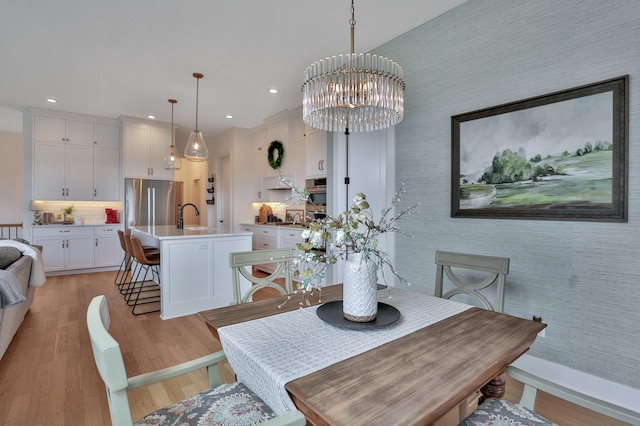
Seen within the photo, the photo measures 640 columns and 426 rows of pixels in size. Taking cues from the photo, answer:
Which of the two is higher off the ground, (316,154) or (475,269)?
(316,154)

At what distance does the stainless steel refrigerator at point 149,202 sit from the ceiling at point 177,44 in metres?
1.69

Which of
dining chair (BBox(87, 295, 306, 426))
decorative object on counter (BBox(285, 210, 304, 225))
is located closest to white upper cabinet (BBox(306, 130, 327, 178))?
decorative object on counter (BBox(285, 210, 304, 225))

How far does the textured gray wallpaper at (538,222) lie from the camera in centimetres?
188

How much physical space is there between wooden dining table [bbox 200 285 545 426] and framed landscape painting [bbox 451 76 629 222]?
1.12m

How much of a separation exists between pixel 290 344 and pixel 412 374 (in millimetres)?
424

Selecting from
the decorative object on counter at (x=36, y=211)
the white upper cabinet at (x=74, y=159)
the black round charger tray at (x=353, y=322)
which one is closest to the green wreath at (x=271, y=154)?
the white upper cabinet at (x=74, y=159)

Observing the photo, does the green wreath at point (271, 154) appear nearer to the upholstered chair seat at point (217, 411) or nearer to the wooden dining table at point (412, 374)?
the wooden dining table at point (412, 374)

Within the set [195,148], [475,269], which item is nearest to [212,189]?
[195,148]

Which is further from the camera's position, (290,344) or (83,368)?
(83,368)

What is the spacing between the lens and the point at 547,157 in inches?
85.3

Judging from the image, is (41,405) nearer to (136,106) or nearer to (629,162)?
(629,162)

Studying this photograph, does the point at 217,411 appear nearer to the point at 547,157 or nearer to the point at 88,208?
the point at 547,157

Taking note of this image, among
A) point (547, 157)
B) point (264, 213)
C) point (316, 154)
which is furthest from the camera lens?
point (264, 213)

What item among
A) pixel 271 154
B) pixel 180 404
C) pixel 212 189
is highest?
pixel 271 154
